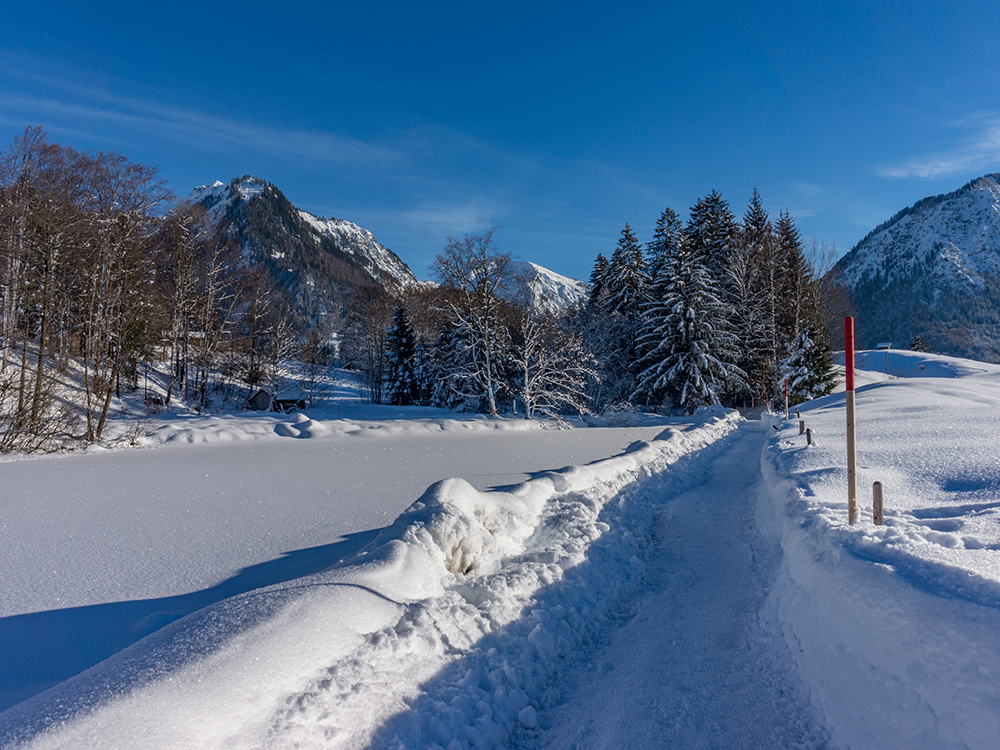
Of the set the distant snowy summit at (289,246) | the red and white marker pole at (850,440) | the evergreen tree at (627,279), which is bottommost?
the red and white marker pole at (850,440)

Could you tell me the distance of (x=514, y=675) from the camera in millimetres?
3186

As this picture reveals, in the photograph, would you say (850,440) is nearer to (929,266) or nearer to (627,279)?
(627,279)

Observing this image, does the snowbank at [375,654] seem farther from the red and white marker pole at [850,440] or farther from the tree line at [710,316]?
the tree line at [710,316]

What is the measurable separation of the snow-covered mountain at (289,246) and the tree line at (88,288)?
7131cm

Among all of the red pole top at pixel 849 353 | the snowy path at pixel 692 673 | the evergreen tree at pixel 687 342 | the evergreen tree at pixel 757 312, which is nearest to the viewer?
the snowy path at pixel 692 673

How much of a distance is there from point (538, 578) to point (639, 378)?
81.0 feet

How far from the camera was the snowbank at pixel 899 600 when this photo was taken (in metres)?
1.93

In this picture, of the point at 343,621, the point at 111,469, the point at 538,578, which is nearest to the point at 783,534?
the point at 538,578

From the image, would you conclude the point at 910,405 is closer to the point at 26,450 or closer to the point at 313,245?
the point at 26,450


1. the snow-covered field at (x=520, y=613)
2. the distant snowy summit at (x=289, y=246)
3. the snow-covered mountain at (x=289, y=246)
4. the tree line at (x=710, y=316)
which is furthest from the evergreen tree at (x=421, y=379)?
the snow-covered mountain at (x=289, y=246)

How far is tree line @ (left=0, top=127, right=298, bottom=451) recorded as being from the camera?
12852 mm

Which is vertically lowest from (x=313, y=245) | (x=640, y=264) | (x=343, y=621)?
(x=343, y=621)

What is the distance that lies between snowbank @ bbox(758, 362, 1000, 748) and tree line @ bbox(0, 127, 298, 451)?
51.2 feet

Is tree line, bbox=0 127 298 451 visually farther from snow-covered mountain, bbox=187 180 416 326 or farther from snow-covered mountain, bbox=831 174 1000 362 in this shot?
snow-covered mountain, bbox=831 174 1000 362
